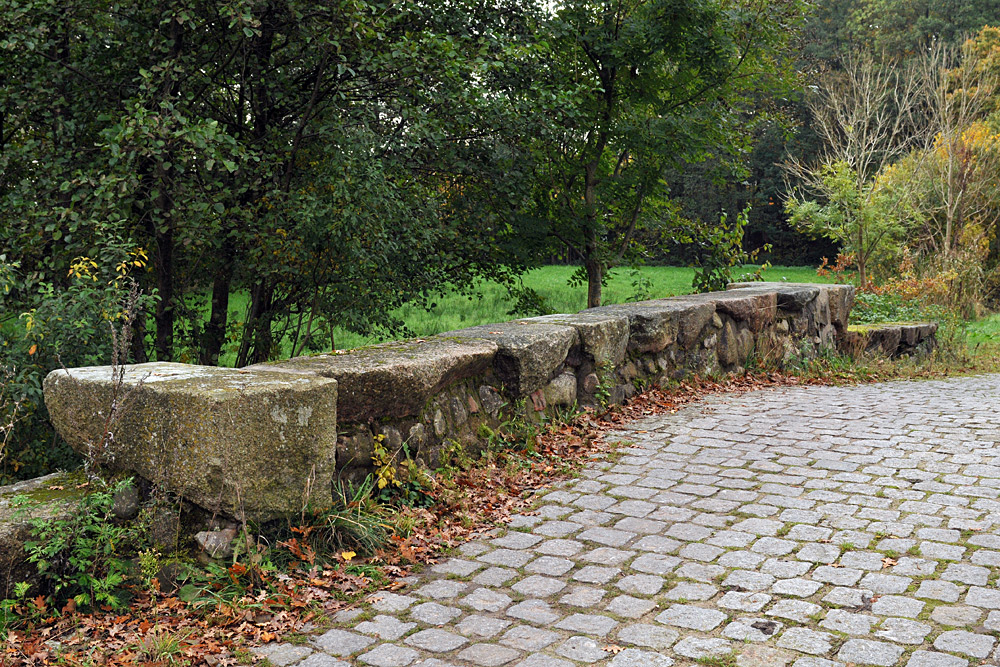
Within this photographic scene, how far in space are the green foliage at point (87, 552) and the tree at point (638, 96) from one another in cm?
608

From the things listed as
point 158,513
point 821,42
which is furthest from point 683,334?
point 821,42

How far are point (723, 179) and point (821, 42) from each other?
102 ft

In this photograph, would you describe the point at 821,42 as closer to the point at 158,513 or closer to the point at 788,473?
the point at 788,473

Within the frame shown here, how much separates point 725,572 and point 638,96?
6.95 metres

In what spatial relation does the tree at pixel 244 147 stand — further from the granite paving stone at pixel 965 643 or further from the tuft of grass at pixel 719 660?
the granite paving stone at pixel 965 643

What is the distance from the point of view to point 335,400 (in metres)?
4.00

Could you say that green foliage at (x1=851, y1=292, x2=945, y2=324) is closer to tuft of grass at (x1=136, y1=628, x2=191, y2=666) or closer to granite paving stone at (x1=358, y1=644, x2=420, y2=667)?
granite paving stone at (x1=358, y1=644, x2=420, y2=667)

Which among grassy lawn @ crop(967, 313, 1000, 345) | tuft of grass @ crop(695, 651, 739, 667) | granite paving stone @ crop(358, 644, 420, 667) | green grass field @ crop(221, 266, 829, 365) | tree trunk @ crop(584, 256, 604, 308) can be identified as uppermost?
tree trunk @ crop(584, 256, 604, 308)

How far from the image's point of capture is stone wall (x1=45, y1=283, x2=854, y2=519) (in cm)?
357

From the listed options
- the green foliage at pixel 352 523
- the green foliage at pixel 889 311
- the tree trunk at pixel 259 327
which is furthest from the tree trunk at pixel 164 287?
the green foliage at pixel 889 311

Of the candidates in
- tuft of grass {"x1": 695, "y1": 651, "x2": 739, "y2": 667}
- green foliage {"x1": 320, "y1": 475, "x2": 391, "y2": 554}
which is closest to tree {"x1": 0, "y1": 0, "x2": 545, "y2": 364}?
green foliage {"x1": 320, "y1": 475, "x2": 391, "y2": 554}

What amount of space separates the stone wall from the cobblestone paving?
2.36 feet

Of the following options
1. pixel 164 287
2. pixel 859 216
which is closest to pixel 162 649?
pixel 164 287

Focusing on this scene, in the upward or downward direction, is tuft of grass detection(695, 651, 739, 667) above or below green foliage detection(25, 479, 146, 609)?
below
